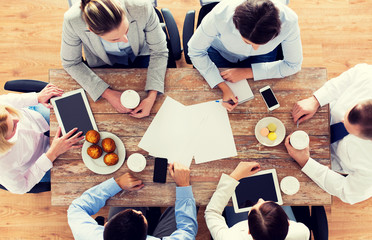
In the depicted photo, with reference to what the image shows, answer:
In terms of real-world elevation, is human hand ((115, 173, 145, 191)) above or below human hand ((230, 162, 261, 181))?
below

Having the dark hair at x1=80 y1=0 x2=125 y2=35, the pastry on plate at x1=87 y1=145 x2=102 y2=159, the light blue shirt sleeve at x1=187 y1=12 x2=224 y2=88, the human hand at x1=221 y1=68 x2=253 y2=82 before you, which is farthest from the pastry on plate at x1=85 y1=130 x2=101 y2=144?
the human hand at x1=221 y1=68 x2=253 y2=82

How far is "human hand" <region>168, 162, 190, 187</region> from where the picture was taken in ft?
5.24

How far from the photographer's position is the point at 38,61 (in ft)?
8.67

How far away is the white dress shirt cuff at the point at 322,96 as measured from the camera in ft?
5.38

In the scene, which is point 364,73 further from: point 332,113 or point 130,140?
point 130,140

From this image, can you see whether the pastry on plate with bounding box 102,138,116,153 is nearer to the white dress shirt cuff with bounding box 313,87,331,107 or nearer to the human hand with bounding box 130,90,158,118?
the human hand with bounding box 130,90,158,118

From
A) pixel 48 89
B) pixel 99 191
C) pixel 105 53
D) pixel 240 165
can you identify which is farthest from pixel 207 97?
pixel 48 89

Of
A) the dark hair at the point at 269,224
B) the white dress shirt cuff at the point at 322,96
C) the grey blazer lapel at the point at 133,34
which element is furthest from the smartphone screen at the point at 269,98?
the grey blazer lapel at the point at 133,34

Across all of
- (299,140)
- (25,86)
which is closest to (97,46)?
(25,86)

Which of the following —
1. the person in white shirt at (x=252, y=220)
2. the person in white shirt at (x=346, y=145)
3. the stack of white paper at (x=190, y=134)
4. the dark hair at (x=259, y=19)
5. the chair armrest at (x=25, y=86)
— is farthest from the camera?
the chair armrest at (x=25, y=86)

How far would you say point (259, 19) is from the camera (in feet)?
4.34

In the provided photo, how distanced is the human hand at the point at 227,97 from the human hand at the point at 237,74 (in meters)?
0.05

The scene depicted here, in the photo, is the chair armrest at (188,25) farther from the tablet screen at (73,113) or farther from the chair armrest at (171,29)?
the tablet screen at (73,113)

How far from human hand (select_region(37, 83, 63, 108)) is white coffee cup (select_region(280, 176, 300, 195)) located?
4.42 ft
